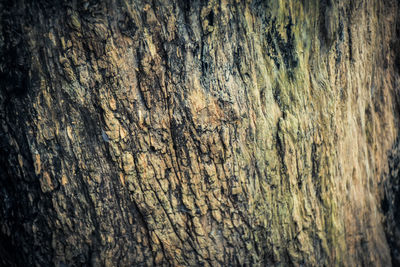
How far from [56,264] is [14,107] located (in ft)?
4.41

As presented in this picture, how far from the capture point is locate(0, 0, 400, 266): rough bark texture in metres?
1.86

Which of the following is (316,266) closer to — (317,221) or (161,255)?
(317,221)

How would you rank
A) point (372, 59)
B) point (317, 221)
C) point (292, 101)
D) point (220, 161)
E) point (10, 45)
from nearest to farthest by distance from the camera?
point (10, 45), point (220, 161), point (292, 101), point (317, 221), point (372, 59)

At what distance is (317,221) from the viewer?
2457 millimetres

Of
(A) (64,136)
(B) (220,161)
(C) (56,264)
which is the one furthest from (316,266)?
(A) (64,136)

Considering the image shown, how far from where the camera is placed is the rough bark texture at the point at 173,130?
1.86 metres

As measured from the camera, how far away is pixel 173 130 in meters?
2.03

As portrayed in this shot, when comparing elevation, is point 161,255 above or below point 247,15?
below

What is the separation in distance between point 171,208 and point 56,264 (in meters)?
1.08

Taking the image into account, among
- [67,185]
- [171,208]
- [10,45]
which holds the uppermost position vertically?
[10,45]

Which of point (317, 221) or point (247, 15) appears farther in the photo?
point (317, 221)

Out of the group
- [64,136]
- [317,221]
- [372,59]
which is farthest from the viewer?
[372,59]

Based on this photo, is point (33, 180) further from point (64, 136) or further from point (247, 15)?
point (247, 15)

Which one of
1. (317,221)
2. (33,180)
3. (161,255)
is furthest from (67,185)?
(317,221)
